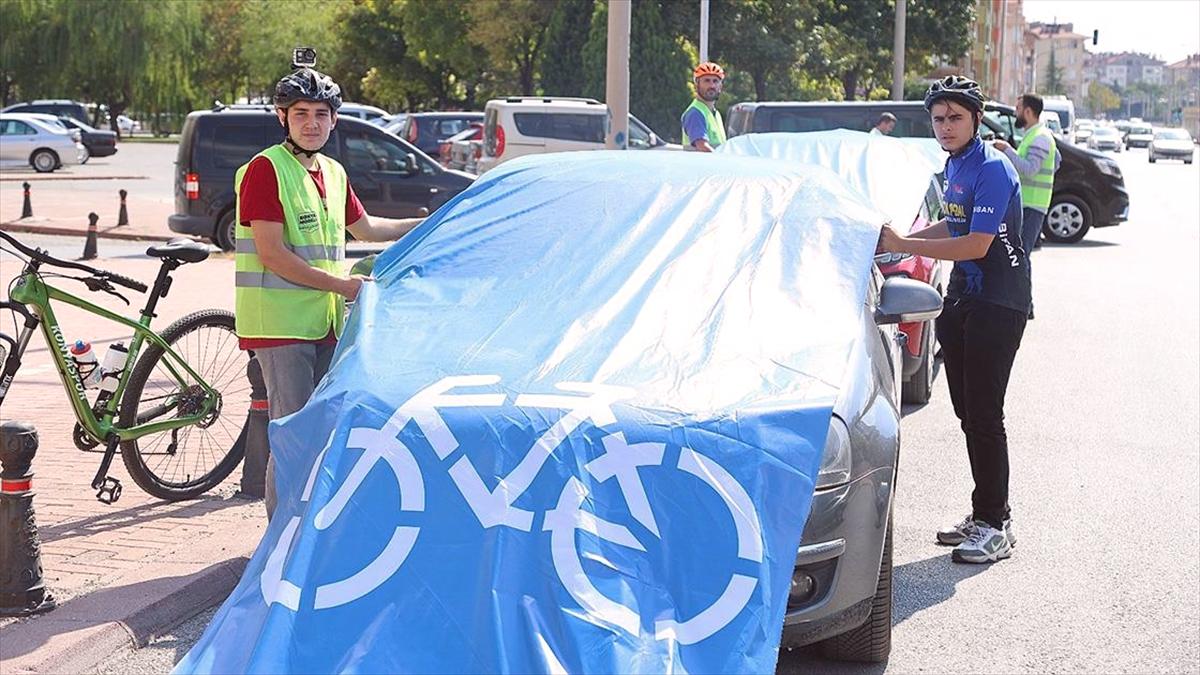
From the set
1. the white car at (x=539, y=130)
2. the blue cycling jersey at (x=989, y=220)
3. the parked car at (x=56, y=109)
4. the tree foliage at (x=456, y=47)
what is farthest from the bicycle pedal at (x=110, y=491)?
the parked car at (x=56, y=109)

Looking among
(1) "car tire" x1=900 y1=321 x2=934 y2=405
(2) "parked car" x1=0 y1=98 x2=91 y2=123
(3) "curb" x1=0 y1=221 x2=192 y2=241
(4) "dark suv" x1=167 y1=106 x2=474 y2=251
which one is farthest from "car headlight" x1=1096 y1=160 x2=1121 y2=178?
(2) "parked car" x1=0 y1=98 x2=91 y2=123

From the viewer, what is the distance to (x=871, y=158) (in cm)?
1012

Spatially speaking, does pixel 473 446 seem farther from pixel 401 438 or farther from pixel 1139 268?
pixel 1139 268

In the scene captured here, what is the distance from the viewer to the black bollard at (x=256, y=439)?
6816mm

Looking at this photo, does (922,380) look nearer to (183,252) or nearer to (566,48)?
(183,252)

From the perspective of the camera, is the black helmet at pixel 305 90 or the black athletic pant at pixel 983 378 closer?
the black helmet at pixel 305 90

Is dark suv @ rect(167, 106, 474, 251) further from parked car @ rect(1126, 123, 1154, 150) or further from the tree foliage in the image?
parked car @ rect(1126, 123, 1154, 150)

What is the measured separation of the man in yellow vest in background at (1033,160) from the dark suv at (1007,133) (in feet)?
18.9

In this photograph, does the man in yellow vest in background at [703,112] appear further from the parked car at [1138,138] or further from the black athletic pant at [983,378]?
the parked car at [1138,138]

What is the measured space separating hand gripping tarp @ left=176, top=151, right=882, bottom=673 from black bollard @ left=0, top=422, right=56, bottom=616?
4.72 feet

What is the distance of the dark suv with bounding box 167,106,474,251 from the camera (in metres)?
19.0

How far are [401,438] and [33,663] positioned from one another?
176 cm

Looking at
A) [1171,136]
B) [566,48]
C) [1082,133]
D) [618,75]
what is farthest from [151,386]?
[1082,133]

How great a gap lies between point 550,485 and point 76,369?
3.37 metres
